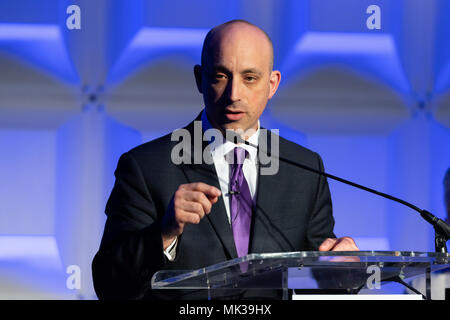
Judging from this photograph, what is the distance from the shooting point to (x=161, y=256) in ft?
7.63

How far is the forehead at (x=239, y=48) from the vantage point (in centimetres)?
284

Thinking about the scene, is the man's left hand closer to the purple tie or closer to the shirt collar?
the purple tie

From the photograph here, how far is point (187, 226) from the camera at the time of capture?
2723 millimetres

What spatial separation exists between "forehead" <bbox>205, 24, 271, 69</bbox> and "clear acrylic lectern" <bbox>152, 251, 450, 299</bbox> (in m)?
1.10

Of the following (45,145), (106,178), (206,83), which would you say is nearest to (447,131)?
(206,83)

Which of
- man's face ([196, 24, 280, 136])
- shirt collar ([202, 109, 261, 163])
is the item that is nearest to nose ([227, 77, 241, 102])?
man's face ([196, 24, 280, 136])

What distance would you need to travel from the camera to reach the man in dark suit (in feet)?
8.75

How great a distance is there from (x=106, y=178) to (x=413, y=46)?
1691mm

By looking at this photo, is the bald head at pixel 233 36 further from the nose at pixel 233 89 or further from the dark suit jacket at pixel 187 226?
the dark suit jacket at pixel 187 226

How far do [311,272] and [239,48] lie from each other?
1177mm

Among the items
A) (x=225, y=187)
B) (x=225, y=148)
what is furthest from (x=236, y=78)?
(x=225, y=187)

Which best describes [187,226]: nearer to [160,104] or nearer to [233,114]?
[233,114]

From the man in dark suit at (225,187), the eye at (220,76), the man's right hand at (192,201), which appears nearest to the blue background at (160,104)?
the man in dark suit at (225,187)
